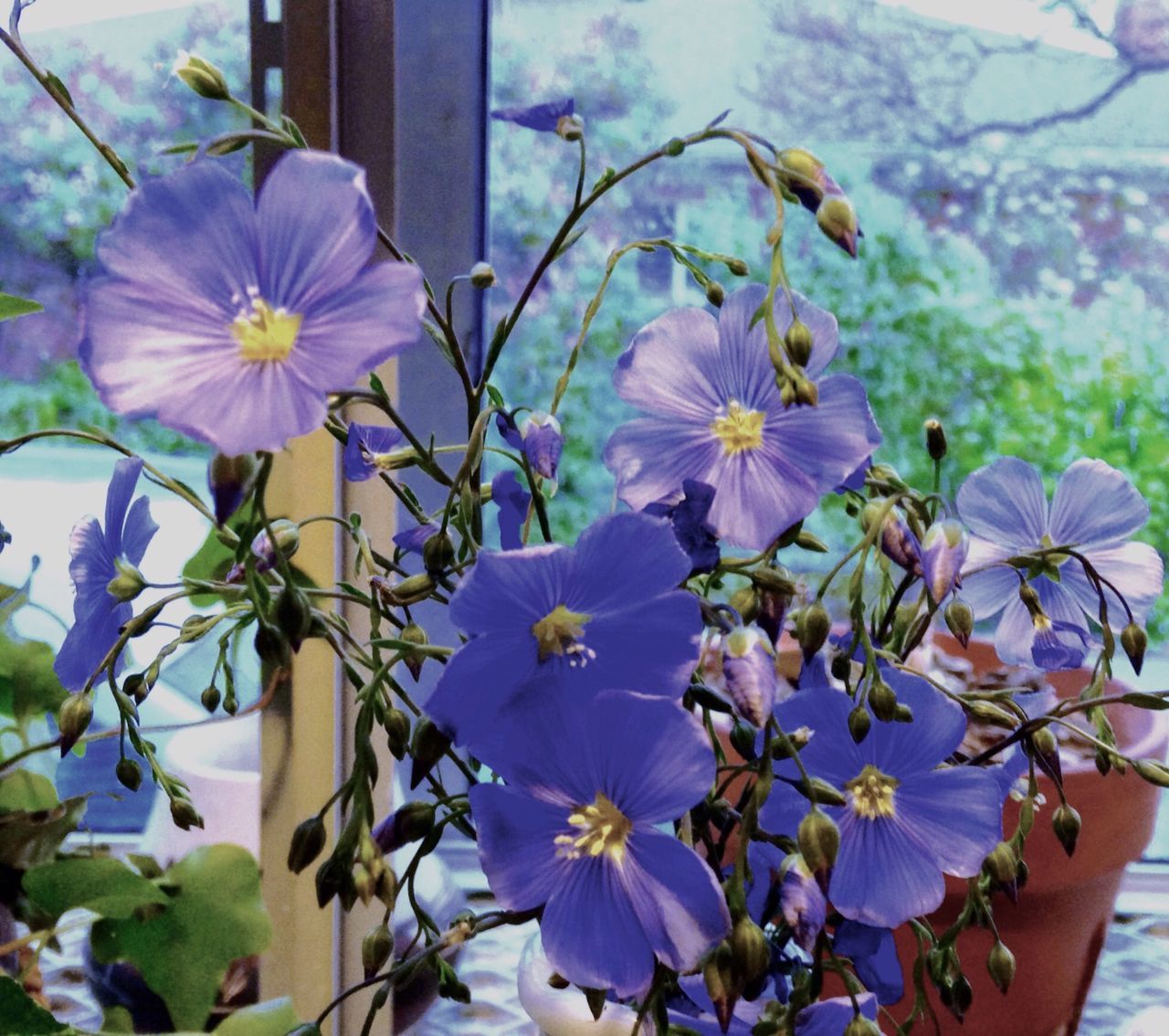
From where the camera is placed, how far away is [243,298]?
32cm

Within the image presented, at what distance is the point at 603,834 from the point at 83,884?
1.08ft

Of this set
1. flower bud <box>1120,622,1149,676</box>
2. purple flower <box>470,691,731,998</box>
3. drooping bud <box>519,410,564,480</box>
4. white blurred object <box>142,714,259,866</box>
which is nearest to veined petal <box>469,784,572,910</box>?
purple flower <box>470,691,731,998</box>

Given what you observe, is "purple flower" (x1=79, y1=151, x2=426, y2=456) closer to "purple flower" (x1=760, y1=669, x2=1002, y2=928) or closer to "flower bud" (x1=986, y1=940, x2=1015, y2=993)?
"purple flower" (x1=760, y1=669, x2=1002, y2=928)

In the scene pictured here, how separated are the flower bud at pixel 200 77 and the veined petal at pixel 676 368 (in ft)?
0.50

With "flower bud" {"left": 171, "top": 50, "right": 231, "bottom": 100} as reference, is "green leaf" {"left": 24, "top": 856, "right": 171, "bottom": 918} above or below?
below

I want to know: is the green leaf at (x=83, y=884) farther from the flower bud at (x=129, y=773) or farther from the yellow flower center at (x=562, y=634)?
the yellow flower center at (x=562, y=634)

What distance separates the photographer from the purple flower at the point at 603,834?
0.34m

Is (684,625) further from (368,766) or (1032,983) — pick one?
(1032,983)

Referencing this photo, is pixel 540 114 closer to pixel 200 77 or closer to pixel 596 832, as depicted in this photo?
pixel 200 77

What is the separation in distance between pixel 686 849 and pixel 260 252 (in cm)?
19

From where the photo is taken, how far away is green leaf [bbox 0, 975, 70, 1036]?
494mm

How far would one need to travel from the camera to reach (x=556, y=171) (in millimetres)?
984

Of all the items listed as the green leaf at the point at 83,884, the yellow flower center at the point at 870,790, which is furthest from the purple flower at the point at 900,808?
the green leaf at the point at 83,884

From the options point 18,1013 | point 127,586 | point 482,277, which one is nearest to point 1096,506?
point 482,277
